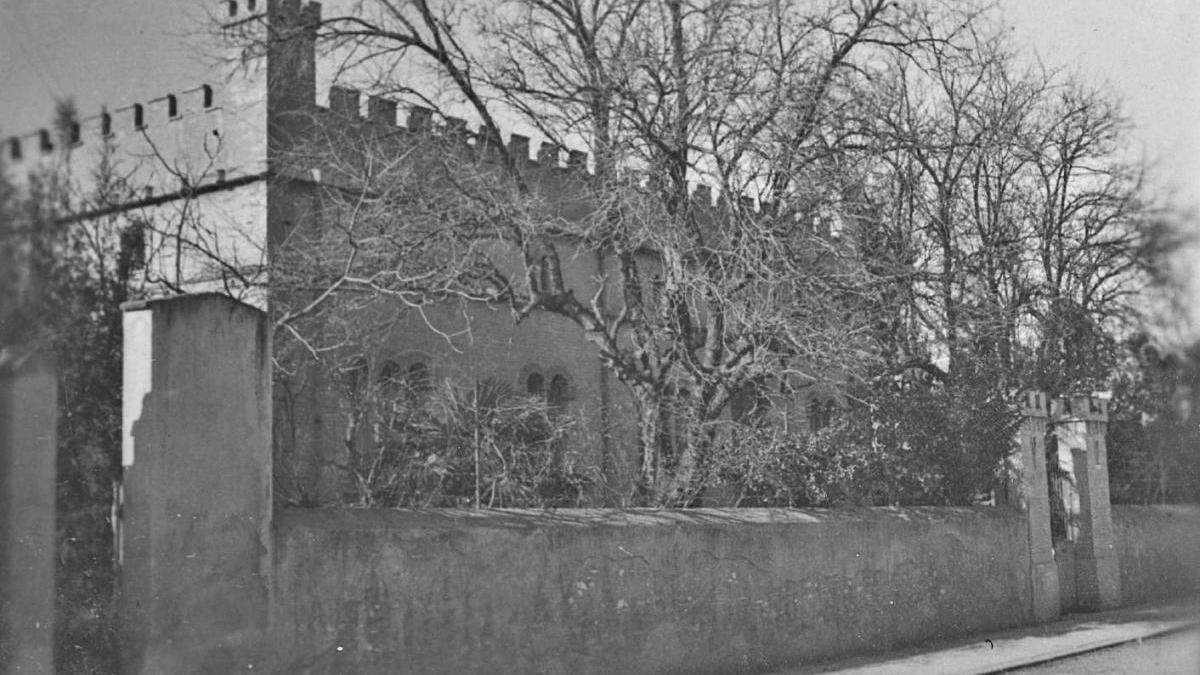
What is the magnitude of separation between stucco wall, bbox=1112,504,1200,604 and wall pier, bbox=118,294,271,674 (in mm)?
14710

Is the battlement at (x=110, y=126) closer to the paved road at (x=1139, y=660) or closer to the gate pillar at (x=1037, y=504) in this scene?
the paved road at (x=1139, y=660)

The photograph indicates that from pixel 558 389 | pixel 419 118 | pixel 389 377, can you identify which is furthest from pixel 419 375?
pixel 419 118

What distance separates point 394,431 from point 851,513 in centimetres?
590

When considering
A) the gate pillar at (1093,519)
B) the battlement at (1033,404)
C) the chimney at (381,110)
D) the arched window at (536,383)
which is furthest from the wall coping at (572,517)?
the arched window at (536,383)

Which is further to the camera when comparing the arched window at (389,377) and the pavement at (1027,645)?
the arched window at (389,377)

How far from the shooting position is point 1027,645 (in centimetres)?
1431

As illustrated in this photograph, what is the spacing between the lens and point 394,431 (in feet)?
53.9

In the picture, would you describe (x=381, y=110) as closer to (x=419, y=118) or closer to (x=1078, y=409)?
(x=419, y=118)

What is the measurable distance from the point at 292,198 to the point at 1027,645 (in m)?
14.8

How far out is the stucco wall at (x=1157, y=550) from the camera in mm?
19453

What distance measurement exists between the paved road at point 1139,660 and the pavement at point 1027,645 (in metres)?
0.16

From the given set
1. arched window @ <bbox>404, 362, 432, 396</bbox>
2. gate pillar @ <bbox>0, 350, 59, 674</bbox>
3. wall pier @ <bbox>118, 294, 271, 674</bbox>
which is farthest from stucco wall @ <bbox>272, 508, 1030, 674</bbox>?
arched window @ <bbox>404, 362, 432, 396</bbox>

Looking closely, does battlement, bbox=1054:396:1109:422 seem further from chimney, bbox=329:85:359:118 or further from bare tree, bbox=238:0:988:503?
chimney, bbox=329:85:359:118

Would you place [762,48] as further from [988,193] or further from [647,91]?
[988,193]
